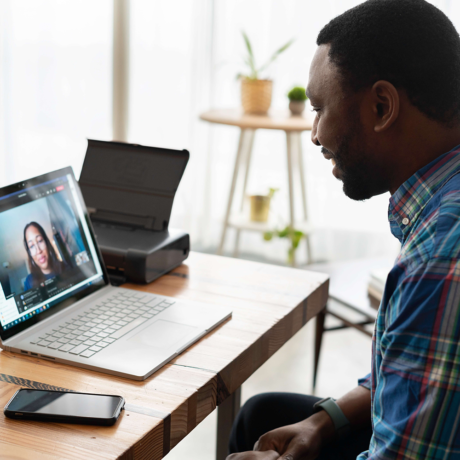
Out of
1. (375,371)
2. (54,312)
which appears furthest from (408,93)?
(54,312)

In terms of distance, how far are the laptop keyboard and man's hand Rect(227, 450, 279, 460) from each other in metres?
0.26

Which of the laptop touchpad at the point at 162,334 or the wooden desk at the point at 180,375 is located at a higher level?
the laptop touchpad at the point at 162,334

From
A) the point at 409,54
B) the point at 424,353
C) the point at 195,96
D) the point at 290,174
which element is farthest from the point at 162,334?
the point at 195,96

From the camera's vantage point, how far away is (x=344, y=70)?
0.85 metres

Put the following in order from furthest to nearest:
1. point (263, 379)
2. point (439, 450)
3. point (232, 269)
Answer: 1. point (263, 379)
2. point (232, 269)
3. point (439, 450)

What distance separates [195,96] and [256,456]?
103 inches

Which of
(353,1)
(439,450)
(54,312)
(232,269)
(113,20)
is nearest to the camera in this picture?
(439,450)

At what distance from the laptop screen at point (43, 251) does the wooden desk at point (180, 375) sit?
0.09m

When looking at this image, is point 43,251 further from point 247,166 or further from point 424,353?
point 247,166

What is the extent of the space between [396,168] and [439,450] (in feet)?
1.30

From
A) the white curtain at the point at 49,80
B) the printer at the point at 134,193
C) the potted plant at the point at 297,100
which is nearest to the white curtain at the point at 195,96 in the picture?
the white curtain at the point at 49,80

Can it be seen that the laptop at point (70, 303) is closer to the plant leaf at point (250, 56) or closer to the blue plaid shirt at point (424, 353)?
the blue plaid shirt at point (424, 353)

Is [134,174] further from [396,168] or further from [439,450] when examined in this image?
[439,450]

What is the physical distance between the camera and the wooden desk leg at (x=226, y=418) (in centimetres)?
130
